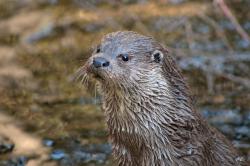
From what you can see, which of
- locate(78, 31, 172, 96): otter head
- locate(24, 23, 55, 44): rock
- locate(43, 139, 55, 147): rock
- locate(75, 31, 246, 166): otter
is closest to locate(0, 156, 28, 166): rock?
locate(43, 139, 55, 147): rock

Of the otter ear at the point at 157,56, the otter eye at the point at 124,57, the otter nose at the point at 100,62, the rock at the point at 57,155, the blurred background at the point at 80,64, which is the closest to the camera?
the otter nose at the point at 100,62

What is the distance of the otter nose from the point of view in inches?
157

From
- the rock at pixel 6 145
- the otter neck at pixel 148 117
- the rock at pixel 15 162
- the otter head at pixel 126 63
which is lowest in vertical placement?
the rock at pixel 15 162

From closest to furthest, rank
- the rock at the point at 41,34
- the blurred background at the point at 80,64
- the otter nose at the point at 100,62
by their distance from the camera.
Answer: the otter nose at the point at 100,62 < the blurred background at the point at 80,64 < the rock at the point at 41,34

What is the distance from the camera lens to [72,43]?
284 inches

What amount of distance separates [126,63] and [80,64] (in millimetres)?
2186

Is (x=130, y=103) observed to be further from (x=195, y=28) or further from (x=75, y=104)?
(x=195, y=28)

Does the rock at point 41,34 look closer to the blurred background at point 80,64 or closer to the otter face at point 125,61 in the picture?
the blurred background at point 80,64

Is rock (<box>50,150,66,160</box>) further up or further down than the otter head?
further down

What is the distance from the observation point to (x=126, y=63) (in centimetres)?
413

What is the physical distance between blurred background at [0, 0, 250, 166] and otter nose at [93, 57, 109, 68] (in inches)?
51.2

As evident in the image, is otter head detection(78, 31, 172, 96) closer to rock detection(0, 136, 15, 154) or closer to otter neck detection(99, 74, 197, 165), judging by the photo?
otter neck detection(99, 74, 197, 165)

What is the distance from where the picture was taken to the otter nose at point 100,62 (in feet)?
13.1

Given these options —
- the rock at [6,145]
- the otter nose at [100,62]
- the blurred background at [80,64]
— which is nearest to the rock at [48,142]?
the blurred background at [80,64]
